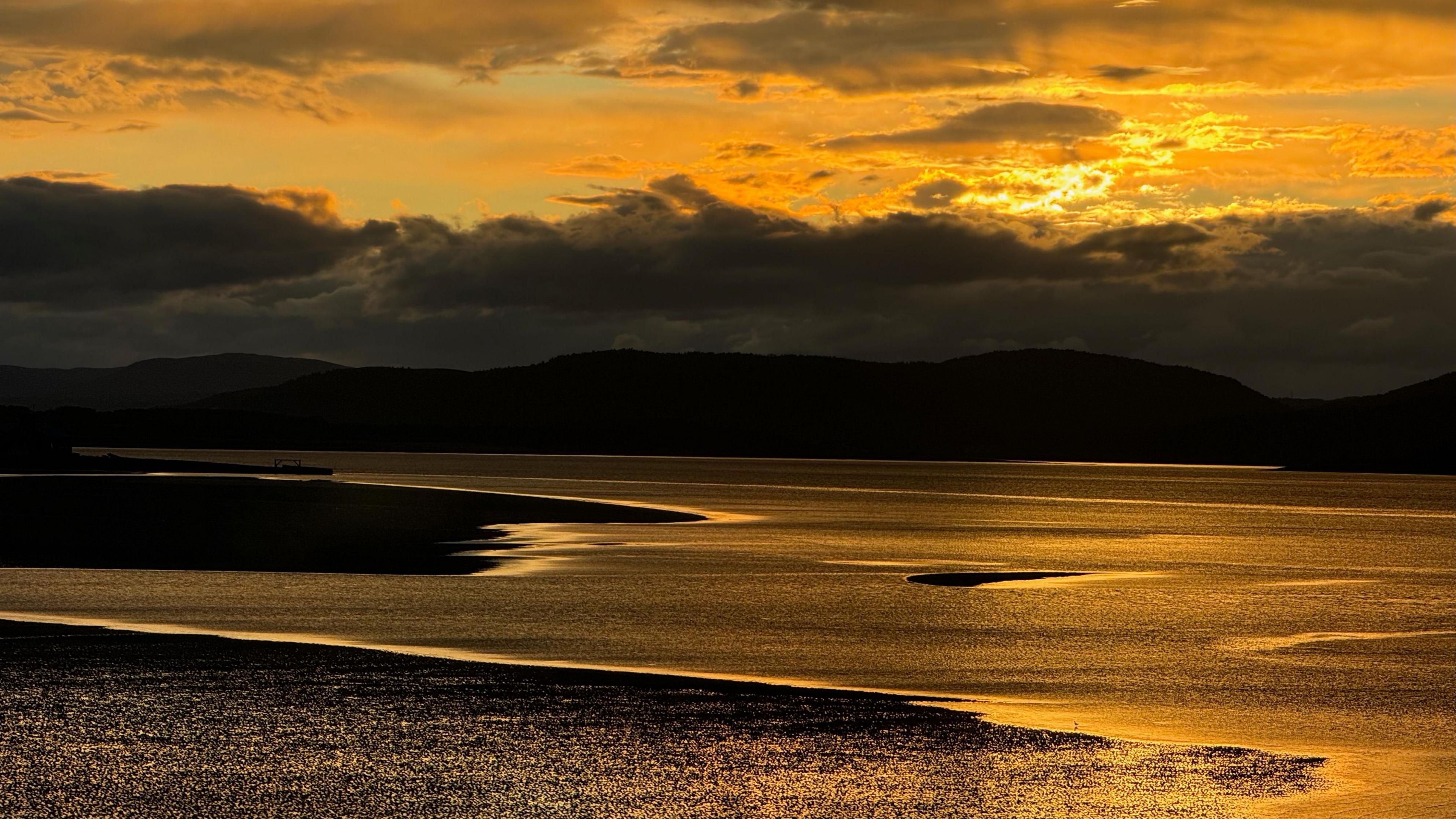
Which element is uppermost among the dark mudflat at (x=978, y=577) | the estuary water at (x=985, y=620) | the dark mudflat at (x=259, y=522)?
the dark mudflat at (x=259, y=522)

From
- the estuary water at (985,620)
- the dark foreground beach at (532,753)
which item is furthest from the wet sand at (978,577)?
the dark foreground beach at (532,753)

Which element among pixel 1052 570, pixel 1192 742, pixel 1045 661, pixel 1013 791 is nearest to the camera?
pixel 1013 791

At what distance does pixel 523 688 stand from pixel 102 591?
1675cm

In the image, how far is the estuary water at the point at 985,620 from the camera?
879 inches

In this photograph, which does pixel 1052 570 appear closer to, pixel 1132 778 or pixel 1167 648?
pixel 1167 648

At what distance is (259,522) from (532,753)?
4205 centimetres

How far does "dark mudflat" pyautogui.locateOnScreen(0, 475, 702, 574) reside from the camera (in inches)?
1737

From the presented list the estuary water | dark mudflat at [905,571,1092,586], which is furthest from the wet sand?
the estuary water

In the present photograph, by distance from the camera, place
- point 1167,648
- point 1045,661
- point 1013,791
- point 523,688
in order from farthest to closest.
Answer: point 1167,648 → point 1045,661 → point 523,688 → point 1013,791

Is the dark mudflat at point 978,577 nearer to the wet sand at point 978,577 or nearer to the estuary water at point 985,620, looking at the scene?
the wet sand at point 978,577

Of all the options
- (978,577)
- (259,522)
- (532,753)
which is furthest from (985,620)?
(259,522)

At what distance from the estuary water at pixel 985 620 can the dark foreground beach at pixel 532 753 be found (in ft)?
5.39

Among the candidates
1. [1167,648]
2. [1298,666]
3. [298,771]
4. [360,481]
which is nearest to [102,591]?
[298,771]

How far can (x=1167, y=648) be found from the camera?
99.5 feet
